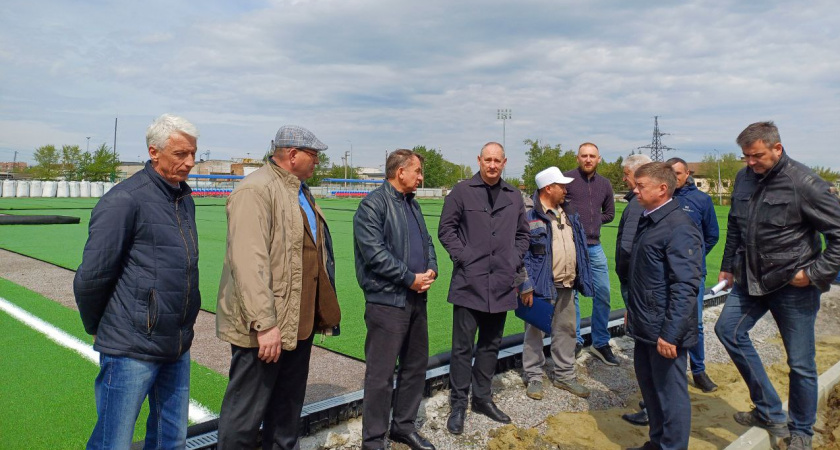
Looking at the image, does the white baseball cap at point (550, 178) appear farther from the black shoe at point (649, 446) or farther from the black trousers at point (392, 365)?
the black shoe at point (649, 446)

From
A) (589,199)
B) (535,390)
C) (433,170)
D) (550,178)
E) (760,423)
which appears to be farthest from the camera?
(433,170)

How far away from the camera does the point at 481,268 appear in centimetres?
398

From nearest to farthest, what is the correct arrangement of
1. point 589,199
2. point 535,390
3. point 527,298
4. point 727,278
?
point 727,278
point 527,298
point 535,390
point 589,199

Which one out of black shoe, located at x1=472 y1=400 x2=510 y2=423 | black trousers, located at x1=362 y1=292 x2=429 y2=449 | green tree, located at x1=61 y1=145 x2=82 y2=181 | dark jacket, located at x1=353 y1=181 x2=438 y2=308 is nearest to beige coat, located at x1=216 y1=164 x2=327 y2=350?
dark jacket, located at x1=353 y1=181 x2=438 y2=308

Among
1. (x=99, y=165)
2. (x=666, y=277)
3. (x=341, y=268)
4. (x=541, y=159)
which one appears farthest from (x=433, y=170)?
(x=666, y=277)

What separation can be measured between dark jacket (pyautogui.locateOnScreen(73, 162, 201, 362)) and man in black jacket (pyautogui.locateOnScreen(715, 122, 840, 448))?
3.51 meters

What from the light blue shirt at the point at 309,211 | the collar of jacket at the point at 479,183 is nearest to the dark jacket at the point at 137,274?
the light blue shirt at the point at 309,211

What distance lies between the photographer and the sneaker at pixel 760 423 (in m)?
3.60

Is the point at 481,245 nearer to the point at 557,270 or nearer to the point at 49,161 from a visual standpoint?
the point at 557,270

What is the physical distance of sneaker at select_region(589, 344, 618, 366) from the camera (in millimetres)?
5266

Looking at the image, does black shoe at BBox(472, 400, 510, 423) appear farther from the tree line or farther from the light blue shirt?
the tree line

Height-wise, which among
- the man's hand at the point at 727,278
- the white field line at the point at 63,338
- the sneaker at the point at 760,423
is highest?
the man's hand at the point at 727,278

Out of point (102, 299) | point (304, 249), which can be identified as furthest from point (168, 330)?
point (304, 249)

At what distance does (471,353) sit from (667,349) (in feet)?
4.56
